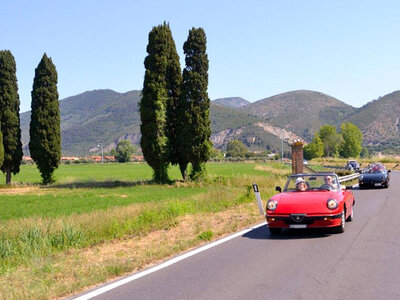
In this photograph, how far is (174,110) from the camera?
1553 inches

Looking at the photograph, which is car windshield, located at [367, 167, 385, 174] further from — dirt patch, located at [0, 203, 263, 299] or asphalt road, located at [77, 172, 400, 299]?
asphalt road, located at [77, 172, 400, 299]

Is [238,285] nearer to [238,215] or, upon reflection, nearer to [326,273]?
[326,273]

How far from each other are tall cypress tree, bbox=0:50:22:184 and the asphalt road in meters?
33.9

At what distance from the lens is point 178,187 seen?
35688mm

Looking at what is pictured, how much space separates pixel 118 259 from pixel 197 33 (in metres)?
32.3

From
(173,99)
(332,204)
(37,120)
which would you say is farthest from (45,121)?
(332,204)

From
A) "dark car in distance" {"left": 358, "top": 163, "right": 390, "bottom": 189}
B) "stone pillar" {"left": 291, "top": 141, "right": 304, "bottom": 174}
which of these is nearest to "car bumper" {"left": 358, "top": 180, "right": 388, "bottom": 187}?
"dark car in distance" {"left": 358, "top": 163, "right": 390, "bottom": 189}

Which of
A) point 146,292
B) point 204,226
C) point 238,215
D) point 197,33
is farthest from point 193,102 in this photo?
point 146,292

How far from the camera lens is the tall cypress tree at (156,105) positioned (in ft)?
124

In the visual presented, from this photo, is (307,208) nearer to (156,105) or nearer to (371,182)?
(371,182)

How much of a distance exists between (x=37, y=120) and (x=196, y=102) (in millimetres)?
13109

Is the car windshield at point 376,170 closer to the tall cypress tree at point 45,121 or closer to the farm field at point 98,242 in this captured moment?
the farm field at point 98,242

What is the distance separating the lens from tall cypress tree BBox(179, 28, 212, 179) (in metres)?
37.6

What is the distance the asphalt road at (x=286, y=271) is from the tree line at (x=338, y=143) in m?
140
